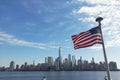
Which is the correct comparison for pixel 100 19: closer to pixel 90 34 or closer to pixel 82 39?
pixel 90 34

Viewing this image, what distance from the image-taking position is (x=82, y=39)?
1442 centimetres

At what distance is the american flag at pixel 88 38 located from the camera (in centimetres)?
1305

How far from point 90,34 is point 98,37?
34.8 inches

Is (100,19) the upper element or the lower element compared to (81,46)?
upper

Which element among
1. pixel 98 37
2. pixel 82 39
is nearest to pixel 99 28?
pixel 98 37

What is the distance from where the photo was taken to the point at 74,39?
1488 centimetres

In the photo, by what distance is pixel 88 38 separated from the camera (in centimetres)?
1387

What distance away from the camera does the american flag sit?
13.0 meters

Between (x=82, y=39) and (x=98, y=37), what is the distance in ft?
5.77

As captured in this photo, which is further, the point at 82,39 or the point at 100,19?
the point at 82,39

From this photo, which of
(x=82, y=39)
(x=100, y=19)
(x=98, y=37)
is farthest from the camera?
(x=82, y=39)

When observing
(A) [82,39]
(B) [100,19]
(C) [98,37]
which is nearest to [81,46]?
(A) [82,39]

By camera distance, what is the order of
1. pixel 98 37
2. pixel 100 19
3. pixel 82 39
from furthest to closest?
pixel 82 39, pixel 98 37, pixel 100 19

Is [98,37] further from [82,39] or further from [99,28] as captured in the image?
[82,39]
